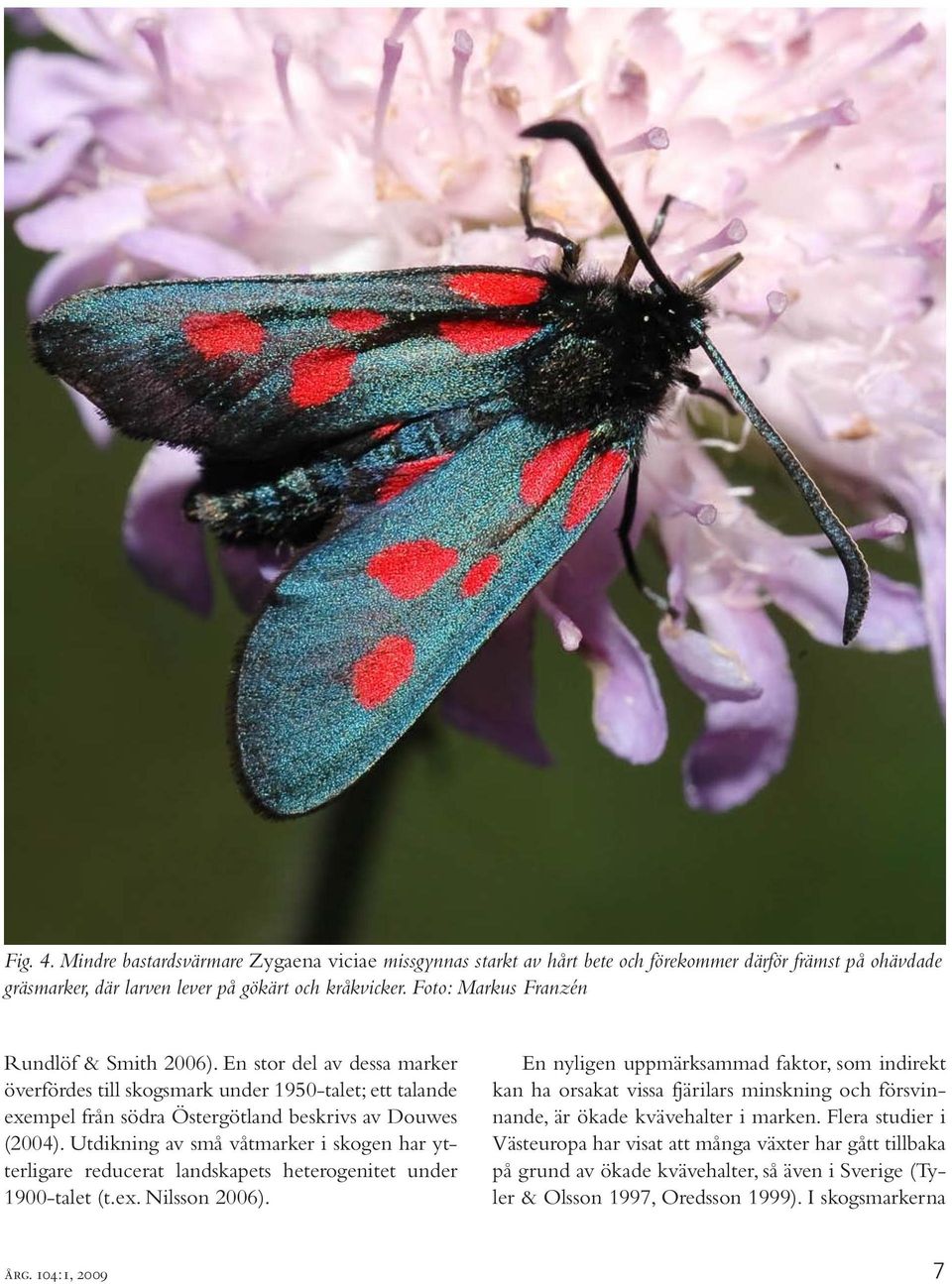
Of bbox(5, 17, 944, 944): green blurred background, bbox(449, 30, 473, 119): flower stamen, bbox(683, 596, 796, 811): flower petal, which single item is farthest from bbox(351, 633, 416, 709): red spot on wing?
bbox(5, 17, 944, 944): green blurred background

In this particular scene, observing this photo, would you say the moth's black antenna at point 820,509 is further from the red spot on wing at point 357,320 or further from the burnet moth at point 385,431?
the red spot on wing at point 357,320

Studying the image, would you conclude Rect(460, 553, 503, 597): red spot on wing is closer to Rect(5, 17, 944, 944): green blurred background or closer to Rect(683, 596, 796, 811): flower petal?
Rect(683, 596, 796, 811): flower petal

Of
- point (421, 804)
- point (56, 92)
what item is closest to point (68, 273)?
point (56, 92)

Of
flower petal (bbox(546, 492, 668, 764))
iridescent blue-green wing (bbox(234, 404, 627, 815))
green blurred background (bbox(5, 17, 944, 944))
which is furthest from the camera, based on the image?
green blurred background (bbox(5, 17, 944, 944))

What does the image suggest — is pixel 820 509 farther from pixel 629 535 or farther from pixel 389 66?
pixel 389 66
